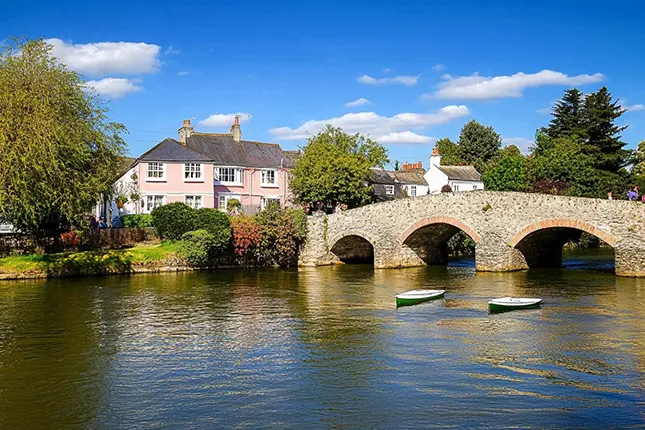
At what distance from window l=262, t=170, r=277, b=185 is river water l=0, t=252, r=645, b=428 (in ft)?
99.9

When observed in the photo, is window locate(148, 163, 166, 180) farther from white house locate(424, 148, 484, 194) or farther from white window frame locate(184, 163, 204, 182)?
white house locate(424, 148, 484, 194)

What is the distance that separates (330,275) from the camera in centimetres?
3966

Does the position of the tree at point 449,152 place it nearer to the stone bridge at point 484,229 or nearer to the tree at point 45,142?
the stone bridge at point 484,229

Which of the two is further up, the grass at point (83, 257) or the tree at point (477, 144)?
the tree at point (477, 144)

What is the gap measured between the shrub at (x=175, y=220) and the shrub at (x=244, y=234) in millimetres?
3228

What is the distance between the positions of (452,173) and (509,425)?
64.5 meters

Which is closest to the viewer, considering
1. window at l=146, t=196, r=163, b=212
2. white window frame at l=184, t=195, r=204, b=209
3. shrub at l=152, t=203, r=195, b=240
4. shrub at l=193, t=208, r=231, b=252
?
shrub at l=193, t=208, r=231, b=252

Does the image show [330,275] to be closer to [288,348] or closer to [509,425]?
[288,348]

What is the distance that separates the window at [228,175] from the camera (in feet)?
188

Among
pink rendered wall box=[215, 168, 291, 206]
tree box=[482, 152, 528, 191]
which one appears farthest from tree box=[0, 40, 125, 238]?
tree box=[482, 152, 528, 191]

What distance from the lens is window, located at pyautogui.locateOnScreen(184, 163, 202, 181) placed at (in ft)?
176

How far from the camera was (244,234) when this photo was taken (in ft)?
144

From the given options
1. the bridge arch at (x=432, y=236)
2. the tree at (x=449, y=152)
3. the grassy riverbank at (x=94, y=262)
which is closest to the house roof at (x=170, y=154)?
the grassy riverbank at (x=94, y=262)

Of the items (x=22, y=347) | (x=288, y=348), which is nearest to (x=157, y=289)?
(x=22, y=347)
